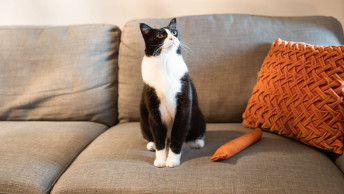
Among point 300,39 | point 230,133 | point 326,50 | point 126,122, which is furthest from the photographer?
point 126,122

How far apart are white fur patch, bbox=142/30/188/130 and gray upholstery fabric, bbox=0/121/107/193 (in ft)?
1.58

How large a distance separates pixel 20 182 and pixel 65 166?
0.19 meters

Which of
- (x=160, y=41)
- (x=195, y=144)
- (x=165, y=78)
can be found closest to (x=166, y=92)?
(x=165, y=78)

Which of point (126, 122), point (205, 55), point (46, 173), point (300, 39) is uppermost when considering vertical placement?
point (300, 39)

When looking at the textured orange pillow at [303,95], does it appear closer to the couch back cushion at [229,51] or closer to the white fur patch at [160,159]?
the couch back cushion at [229,51]

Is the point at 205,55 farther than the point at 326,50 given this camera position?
Yes

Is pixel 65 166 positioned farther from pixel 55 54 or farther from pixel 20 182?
pixel 55 54

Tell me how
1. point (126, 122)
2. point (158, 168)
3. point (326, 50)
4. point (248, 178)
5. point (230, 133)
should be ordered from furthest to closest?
point (126, 122)
point (230, 133)
point (326, 50)
point (158, 168)
point (248, 178)

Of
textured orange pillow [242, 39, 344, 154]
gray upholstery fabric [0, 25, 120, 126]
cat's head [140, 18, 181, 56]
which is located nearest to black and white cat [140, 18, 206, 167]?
cat's head [140, 18, 181, 56]

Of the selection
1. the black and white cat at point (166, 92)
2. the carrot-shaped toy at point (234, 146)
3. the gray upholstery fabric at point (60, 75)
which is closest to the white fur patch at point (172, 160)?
the black and white cat at point (166, 92)

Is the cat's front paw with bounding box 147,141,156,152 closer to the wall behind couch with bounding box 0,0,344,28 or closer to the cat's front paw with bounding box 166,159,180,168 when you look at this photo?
the cat's front paw with bounding box 166,159,180,168

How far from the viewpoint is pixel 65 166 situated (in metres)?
1.16

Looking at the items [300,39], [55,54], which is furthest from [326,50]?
[55,54]

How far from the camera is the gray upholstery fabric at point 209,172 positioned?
899 mm
